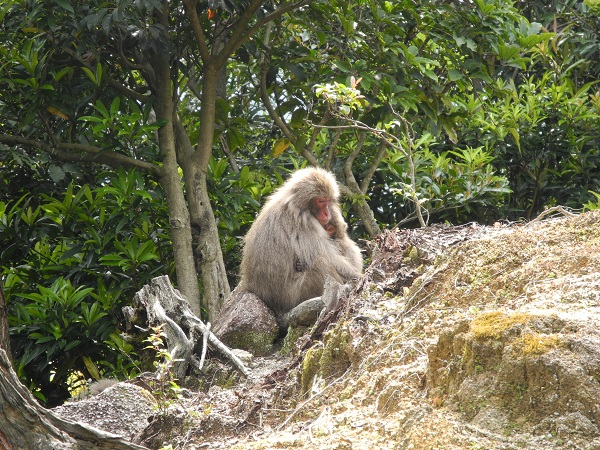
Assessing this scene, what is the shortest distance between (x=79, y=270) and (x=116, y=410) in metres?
3.37

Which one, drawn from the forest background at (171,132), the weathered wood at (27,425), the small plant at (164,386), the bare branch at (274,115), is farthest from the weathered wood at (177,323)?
the bare branch at (274,115)

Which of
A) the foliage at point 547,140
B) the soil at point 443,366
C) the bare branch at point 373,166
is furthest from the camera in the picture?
the foliage at point 547,140

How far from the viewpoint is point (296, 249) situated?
7.03m

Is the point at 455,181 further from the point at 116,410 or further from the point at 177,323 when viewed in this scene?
the point at 116,410

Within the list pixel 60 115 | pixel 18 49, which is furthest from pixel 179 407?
pixel 18 49

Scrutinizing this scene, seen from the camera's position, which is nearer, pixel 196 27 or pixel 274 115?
pixel 196 27

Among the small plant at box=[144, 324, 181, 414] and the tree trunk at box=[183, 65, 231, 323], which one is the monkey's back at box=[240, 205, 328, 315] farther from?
the small plant at box=[144, 324, 181, 414]

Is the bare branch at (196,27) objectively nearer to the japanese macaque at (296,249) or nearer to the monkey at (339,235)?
the japanese macaque at (296,249)

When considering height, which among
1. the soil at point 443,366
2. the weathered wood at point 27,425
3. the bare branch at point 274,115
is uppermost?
the bare branch at point 274,115

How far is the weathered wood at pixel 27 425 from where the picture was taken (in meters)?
3.03

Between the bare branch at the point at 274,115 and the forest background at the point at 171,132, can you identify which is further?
the bare branch at the point at 274,115

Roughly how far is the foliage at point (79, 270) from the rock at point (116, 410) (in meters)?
2.79

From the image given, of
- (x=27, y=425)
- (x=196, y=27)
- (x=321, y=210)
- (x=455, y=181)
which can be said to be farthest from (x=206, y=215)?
(x=27, y=425)

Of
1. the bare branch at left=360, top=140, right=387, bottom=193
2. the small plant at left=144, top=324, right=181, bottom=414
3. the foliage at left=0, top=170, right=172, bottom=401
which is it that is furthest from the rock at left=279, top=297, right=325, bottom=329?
the bare branch at left=360, top=140, right=387, bottom=193
